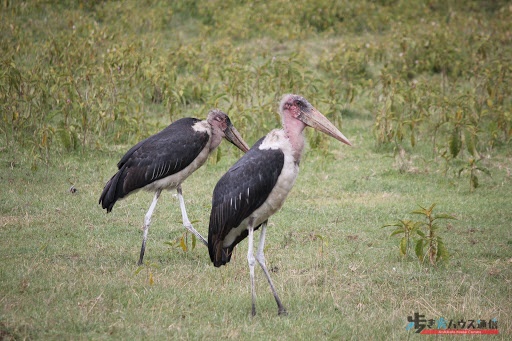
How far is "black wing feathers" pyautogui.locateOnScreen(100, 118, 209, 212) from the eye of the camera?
6.07 metres

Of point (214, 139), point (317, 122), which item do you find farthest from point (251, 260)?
point (214, 139)

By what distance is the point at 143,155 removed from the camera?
20.1ft

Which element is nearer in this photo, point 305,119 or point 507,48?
point 305,119

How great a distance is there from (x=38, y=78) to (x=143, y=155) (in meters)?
3.38

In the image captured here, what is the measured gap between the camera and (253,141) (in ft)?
29.2

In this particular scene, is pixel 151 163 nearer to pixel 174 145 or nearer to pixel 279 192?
pixel 174 145

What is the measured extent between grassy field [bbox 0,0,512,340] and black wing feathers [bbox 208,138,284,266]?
518 mm

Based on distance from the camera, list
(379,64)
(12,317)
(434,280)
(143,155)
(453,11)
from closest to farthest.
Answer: (12,317) → (434,280) → (143,155) → (379,64) → (453,11)

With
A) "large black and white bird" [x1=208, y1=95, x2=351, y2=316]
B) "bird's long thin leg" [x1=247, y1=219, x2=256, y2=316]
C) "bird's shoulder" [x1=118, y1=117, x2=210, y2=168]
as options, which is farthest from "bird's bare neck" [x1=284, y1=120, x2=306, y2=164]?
"bird's shoulder" [x1=118, y1=117, x2=210, y2=168]

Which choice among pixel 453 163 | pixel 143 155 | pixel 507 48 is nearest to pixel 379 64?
pixel 507 48

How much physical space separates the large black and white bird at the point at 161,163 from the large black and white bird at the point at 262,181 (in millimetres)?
1087

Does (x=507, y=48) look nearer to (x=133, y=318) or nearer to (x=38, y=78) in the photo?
(x=38, y=78)

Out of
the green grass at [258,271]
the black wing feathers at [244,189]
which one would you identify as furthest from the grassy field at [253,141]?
the black wing feathers at [244,189]

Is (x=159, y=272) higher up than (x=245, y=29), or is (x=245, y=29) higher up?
(x=245, y=29)
